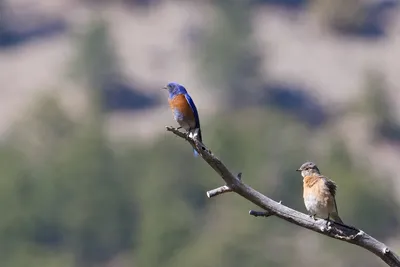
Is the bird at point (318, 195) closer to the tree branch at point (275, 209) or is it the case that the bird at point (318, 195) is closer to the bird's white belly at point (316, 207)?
the bird's white belly at point (316, 207)

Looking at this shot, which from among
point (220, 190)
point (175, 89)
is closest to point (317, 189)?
point (220, 190)

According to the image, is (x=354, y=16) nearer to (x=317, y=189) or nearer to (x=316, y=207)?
(x=317, y=189)

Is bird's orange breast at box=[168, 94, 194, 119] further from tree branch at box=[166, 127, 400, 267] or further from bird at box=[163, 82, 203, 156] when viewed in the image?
tree branch at box=[166, 127, 400, 267]

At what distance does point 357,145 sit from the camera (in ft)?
321

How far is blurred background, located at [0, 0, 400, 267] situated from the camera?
83250 mm

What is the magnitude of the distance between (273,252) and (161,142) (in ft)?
65.6

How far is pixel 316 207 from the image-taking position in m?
10.6

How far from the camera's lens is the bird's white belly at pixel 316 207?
10.5 m

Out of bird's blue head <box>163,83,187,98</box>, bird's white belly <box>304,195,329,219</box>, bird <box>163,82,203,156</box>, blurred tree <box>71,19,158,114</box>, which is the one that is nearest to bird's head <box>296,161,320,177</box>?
bird's white belly <box>304,195,329,219</box>

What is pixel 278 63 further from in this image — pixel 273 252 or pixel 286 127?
pixel 273 252

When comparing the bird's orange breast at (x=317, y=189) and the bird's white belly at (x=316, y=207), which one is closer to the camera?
the bird's white belly at (x=316, y=207)

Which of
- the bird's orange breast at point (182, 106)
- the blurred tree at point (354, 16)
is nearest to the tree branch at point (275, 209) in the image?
the bird's orange breast at point (182, 106)

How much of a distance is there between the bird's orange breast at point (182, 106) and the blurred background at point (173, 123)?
58.1 m

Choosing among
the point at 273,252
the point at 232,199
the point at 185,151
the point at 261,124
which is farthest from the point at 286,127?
the point at 273,252
